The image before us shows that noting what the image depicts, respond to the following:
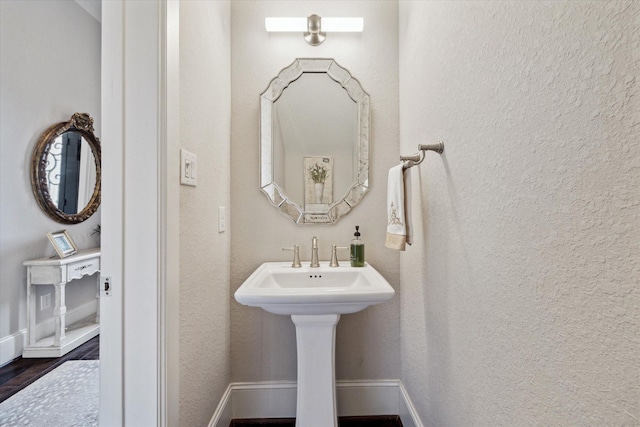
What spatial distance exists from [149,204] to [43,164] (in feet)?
6.87

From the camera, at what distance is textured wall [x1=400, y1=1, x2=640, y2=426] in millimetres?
418

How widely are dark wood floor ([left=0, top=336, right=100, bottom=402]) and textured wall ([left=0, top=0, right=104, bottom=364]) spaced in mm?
102

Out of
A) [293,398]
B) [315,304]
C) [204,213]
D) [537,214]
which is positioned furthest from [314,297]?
[293,398]

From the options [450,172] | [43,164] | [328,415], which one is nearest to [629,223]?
[450,172]

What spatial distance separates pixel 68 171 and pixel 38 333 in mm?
1249

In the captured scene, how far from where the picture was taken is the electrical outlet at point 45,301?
2.20 meters

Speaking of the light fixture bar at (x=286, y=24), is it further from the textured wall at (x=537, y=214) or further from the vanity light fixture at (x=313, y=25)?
the textured wall at (x=537, y=214)

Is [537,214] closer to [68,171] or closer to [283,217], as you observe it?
[283,217]

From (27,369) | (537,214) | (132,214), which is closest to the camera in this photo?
(537,214)

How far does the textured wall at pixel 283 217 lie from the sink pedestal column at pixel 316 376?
0.34m

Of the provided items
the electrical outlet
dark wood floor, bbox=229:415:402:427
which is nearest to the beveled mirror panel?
dark wood floor, bbox=229:415:402:427

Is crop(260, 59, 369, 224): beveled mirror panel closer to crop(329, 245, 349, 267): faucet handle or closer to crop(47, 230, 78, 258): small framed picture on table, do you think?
crop(329, 245, 349, 267): faucet handle

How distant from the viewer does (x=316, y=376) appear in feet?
4.07

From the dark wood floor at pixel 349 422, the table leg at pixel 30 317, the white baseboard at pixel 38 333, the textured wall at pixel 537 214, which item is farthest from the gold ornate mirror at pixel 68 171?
the textured wall at pixel 537 214
